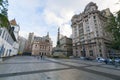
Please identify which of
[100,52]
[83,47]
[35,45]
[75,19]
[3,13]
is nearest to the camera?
[3,13]

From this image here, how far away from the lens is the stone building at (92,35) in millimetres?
47031

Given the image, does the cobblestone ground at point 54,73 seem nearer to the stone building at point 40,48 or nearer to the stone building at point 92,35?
the stone building at point 92,35

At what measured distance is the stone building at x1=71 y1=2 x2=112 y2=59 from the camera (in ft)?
154

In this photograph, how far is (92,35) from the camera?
50500mm

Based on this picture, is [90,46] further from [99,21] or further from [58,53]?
[58,53]

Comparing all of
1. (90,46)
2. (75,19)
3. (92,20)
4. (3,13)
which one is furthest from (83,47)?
(3,13)

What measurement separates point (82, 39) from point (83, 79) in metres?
52.8

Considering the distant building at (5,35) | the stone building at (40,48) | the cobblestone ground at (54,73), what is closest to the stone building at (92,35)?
the stone building at (40,48)

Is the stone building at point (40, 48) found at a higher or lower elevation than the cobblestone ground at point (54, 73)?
higher

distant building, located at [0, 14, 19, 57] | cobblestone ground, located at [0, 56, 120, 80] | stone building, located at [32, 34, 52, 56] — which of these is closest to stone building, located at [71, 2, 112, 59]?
stone building, located at [32, 34, 52, 56]

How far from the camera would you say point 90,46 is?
167 feet

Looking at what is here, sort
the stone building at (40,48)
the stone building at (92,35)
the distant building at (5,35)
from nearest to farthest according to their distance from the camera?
1. the distant building at (5,35)
2. the stone building at (92,35)
3. the stone building at (40,48)

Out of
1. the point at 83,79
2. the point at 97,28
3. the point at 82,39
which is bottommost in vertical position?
the point at 83,79

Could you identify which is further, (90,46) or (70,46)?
(70,46)
